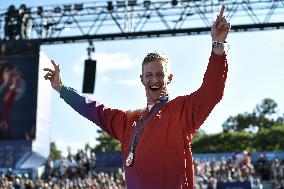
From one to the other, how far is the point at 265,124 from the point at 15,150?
5211 cm

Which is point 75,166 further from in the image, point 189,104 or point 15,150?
point 189,104

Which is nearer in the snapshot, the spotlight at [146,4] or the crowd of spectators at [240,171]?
the spotlight at [146,4]

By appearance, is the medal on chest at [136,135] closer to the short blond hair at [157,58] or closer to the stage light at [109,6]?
the short blond hair at [157,58]

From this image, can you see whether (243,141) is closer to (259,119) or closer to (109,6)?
(259,119)

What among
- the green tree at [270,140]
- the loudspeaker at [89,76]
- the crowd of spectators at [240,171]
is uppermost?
the green tree at [270,140]

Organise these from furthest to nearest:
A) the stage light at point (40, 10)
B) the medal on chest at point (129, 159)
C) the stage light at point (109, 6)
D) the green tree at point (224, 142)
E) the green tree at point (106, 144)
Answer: the green tree at point (106, 144), the green tree at point (224, 142), the stage light at point (40, 10), the stage light at point (109, 6), the medal on chest at point (129, 159)

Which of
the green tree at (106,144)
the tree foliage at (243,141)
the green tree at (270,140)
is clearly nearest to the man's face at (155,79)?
the tree foliage at (243,141)

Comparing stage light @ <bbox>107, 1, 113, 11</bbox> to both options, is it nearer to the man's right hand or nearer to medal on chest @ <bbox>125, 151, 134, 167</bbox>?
the man's right hand

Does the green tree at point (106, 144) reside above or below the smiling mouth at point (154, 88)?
above

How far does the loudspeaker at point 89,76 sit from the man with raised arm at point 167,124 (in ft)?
43.5

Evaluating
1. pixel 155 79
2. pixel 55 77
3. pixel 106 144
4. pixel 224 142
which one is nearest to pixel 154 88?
pixel 155 79

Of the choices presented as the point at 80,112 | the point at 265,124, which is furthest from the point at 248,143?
the point at 80,112

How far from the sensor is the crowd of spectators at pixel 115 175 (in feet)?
60.7

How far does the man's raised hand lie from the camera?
8.34 feet
